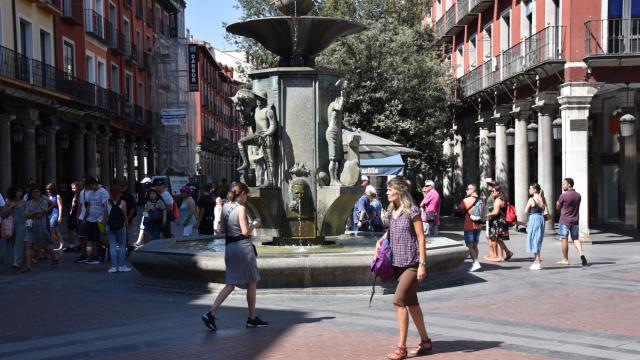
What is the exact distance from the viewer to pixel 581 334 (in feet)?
25.0

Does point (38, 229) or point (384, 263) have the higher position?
point (384, 263)

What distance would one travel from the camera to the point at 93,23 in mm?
34281

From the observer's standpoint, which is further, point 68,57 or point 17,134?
point 68,57

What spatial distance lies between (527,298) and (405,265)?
396 centimetres

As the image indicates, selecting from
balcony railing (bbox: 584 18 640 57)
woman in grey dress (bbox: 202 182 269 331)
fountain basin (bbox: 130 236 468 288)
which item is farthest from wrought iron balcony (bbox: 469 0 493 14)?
woman in grey dress (bbox: 202 182 269 331)

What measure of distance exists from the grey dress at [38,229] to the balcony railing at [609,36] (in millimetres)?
13619

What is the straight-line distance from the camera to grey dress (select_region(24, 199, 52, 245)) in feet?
45.2

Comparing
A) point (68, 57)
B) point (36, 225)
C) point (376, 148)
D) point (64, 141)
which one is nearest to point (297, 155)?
point (36, 225)

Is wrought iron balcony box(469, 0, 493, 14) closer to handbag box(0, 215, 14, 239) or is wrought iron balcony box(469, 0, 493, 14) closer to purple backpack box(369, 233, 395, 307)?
handbag box(0, 215, 14, 239)

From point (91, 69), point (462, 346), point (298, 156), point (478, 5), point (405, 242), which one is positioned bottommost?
point (462, 346)

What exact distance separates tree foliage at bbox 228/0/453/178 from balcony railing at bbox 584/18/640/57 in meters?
6.61

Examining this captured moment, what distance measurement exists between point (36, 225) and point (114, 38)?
26.2 m

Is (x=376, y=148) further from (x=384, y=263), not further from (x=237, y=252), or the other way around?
(x=384, y=263)

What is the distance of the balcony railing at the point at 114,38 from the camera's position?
36787 mm
